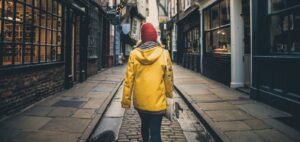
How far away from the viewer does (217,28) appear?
1272 cm

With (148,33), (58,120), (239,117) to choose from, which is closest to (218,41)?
(239,117)

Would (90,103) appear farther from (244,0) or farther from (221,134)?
(244,0)

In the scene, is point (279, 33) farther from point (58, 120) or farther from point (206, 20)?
point (206, 20)

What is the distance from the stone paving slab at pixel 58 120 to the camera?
4.77m

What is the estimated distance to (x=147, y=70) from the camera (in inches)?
137

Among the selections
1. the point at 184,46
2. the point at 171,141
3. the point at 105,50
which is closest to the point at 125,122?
the point at 171,141

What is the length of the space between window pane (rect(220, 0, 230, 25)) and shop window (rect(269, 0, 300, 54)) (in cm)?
365

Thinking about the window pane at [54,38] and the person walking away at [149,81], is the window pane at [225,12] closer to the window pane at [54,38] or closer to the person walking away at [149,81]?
the window pane at [54,38]

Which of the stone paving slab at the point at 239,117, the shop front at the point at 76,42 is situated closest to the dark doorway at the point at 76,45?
the shop front at the point at 76,42

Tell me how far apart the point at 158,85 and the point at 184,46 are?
19.6 metres

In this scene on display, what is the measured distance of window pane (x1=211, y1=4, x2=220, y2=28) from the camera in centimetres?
1273

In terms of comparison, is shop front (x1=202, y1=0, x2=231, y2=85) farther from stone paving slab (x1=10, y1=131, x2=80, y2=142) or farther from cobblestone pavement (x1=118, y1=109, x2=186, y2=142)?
stone paving slab (x1=10, y1=131, x2=80, y2=142)

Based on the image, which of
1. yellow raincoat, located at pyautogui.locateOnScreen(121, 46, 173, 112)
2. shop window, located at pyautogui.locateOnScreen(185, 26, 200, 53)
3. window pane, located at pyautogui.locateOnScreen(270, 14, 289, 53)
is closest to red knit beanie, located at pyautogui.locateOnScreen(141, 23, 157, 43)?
yellow raincoat, located at pyautogui.locateOnScreen(121, 46, 173, 112)

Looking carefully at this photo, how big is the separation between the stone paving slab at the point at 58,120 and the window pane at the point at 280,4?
5344mm
